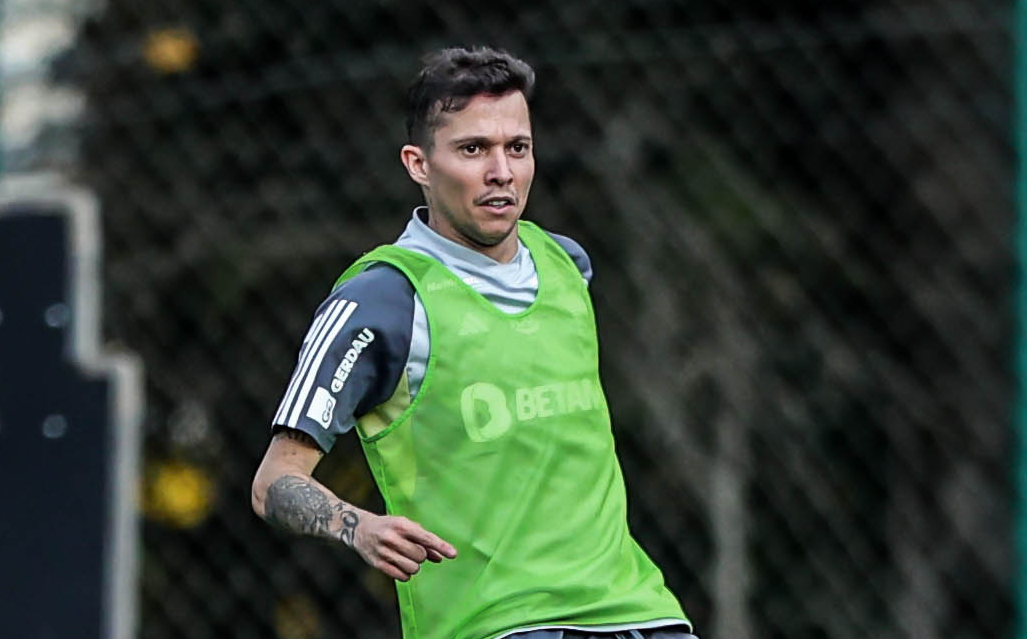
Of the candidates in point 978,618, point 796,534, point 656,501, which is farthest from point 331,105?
point 978,618

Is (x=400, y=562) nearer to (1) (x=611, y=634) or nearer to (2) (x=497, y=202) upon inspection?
(1) (x=611, y=634)

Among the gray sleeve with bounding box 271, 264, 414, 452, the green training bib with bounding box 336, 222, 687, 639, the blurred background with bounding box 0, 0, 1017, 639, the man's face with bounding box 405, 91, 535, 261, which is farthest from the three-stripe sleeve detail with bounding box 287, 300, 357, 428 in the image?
the blurred background with bounding box 0, 0, 1017, 639

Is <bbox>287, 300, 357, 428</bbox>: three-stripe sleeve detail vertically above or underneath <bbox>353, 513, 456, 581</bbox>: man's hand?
above

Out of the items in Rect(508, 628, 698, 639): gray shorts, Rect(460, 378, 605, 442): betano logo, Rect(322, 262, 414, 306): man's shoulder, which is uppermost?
Rect(322, 262, 414, 306): man's shoulder

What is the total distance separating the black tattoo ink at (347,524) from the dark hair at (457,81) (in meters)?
0.55

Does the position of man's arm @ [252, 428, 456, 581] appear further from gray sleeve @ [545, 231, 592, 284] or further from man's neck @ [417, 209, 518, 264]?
gray sleeve @ [545, 231, 592, 284]

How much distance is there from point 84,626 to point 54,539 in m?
0.18

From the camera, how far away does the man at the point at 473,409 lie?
8.23ft

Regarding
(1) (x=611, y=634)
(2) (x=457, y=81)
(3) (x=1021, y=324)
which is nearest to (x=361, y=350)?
(2) (x=457, y=81)

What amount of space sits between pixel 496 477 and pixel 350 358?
10.1 inches

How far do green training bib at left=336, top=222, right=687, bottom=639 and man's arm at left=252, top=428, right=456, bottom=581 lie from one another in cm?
13

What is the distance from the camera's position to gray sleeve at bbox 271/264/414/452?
247 centimetres

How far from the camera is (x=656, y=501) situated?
4.38 m

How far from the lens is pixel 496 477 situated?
2549 mm
